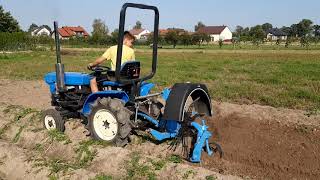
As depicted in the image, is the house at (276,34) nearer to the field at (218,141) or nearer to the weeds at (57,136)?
the field at (218,141)

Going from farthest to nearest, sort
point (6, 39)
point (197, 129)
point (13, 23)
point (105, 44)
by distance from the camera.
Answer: point (105, 44) < point (13, 23) < point (6, 39) < point (197, 129)

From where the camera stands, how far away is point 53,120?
23.5 feet

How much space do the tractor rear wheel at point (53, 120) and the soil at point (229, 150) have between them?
23 cm

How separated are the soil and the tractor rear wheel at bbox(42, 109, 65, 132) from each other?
0.76 feet

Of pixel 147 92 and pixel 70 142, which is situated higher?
pixel 147 92

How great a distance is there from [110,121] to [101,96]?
0.49m

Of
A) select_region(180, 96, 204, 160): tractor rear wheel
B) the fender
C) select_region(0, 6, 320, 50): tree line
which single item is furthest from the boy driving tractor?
select_region(0, 6, 320, 50): tree line

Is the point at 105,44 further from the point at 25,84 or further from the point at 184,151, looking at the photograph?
the point at 184,151

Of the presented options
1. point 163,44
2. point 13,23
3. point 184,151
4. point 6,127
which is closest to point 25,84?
point 6,127

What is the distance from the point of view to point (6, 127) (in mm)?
7629

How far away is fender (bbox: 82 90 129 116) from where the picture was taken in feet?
19.9

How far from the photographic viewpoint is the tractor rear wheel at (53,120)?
7023mm

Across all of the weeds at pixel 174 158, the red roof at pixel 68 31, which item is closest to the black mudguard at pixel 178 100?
the weeds at pixel 174 158

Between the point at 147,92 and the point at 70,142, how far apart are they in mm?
1402
